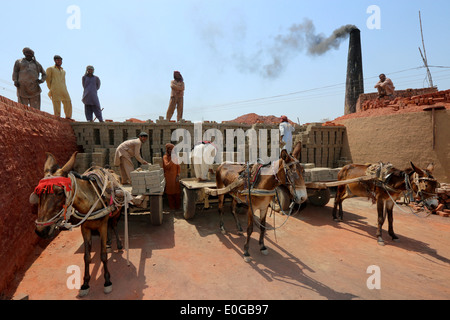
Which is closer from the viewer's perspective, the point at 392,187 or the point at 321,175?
the point at 392,187

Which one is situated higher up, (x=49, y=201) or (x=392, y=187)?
(x=49, y=201)

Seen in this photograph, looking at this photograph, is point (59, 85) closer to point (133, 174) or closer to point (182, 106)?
point (182, 106)

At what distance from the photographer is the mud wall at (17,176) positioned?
3.84m

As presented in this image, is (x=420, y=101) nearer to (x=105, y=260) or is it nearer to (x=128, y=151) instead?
(x=128, y=151)

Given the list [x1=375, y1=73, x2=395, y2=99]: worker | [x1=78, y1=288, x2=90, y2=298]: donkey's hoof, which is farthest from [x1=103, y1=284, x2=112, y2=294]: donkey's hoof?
[x1=375, y1=73, x2=395, y2=99]: worker

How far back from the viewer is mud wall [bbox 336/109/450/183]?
912cm

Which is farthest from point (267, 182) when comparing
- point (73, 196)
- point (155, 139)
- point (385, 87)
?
point (385, 87)

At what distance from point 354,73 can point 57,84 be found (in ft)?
103

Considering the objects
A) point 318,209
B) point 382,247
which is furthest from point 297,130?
point 382,247

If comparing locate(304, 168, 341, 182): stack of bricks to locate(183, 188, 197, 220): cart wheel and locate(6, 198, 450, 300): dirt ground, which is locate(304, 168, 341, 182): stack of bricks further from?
locate(183, 188, 197, 220): cart wheel

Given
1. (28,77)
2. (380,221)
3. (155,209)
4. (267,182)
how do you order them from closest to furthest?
(267,182) → (380,221) → (155,209) → (28,77)

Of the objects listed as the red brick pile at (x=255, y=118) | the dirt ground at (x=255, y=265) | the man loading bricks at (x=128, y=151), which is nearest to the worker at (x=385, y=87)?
the dirt ground at (x=255, y=265)

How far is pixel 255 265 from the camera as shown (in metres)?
4.73

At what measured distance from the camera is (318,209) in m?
8.60
